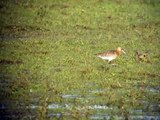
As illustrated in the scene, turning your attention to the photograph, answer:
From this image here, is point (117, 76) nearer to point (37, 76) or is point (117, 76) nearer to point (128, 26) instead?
point (37, 76)

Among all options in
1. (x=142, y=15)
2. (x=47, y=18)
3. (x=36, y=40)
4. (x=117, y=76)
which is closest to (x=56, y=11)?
(x=47, y=18)

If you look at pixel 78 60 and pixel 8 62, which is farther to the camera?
pixel 78 60

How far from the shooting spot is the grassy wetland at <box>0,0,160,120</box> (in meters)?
8.69

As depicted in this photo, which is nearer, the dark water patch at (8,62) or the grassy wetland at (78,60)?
the grassy wetland at (78,60)

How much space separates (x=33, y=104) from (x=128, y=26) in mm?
7392

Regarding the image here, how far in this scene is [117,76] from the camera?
10.5 meters

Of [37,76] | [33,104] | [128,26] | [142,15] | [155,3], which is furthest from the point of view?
[155,3]

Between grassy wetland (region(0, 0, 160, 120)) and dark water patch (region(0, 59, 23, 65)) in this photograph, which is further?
dark water patch (region(0, 59, 23, 65))

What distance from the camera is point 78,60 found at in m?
11.6

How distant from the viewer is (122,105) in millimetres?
8852

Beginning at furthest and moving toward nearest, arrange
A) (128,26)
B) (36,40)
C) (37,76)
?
(128,26), (36,40), (37,76)

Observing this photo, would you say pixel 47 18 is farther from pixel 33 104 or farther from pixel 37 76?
pixel 33 104

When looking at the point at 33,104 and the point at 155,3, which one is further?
the point at 155,3

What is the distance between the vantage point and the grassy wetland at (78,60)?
28.5ft
